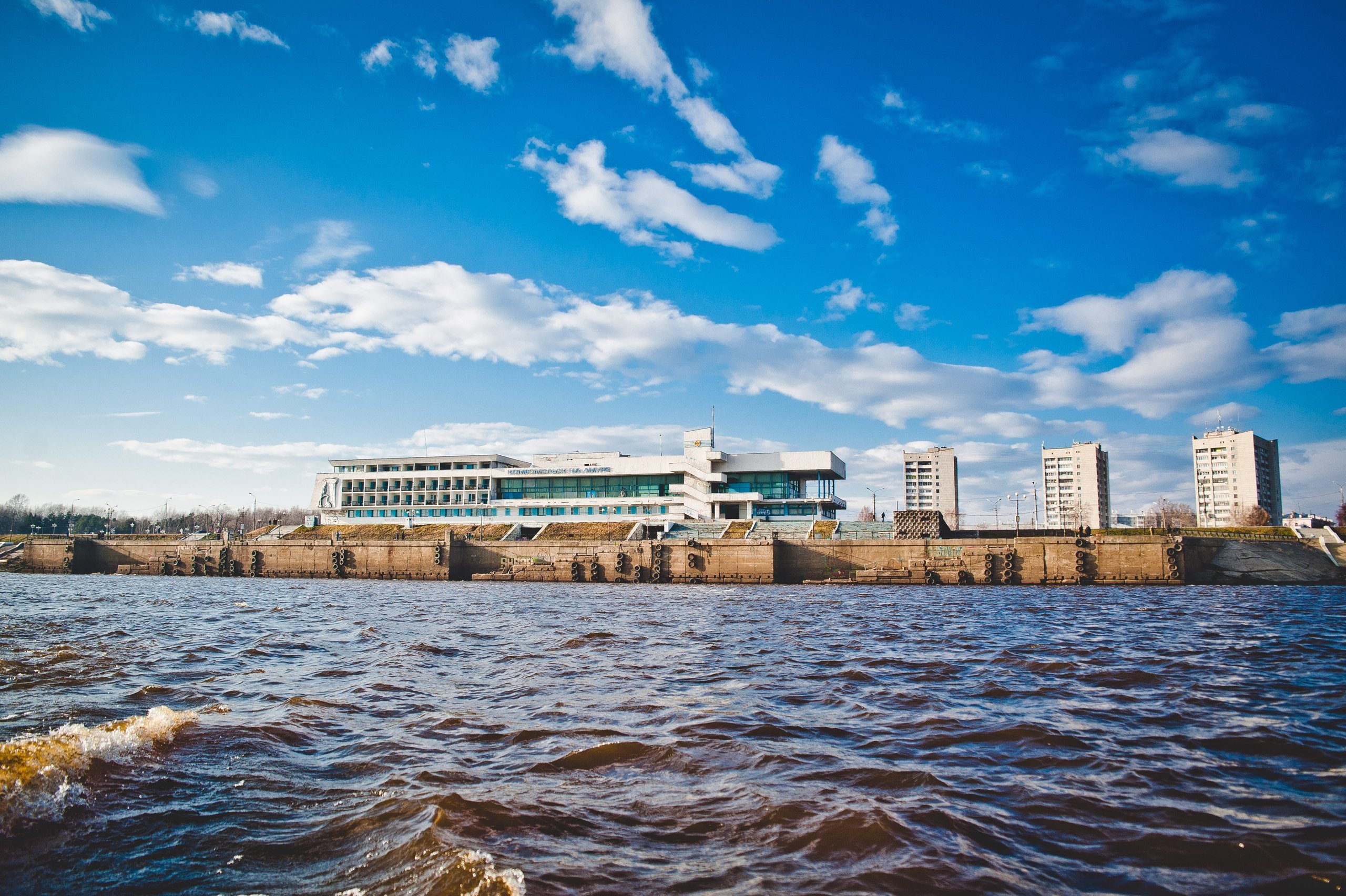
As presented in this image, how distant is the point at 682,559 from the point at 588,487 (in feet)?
122

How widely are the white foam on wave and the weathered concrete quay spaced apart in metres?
50.9

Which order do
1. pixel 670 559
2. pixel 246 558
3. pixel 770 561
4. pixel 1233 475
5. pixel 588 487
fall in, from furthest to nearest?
pixel 1233 475
pixel 588 487
pixel 246 558
pixel 670 559
pixel 770 561

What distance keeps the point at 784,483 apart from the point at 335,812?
3386 inches

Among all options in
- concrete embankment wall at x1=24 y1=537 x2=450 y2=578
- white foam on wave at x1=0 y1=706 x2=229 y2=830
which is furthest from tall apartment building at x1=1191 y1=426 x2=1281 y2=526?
white foam on wave at x1=0 y1=706 x2=229 y2=830

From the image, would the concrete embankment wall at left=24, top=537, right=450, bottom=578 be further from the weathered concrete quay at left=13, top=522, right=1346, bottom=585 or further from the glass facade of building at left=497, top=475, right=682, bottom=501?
the glass facade of building at left=497, top=475, right=682, bottom=501

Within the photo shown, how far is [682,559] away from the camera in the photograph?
61.2 m

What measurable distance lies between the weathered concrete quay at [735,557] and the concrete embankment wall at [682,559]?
9 centimetres

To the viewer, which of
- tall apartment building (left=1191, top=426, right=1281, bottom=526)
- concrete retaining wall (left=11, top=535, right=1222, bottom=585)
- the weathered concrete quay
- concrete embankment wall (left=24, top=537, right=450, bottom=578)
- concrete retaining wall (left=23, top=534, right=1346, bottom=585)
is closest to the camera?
concrete retaining wall (left=23, top=534, right=1346, bottom=585)

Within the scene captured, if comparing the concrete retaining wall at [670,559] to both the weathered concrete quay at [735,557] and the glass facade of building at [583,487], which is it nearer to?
the weathered concrete quay at [735,557]

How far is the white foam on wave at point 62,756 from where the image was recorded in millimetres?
7000

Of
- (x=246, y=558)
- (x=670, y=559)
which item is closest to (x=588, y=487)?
(x=670, y=559)

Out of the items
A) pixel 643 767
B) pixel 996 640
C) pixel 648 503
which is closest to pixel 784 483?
pixel 648 503

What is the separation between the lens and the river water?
578cm

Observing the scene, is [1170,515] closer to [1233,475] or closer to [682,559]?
[1233,475]
